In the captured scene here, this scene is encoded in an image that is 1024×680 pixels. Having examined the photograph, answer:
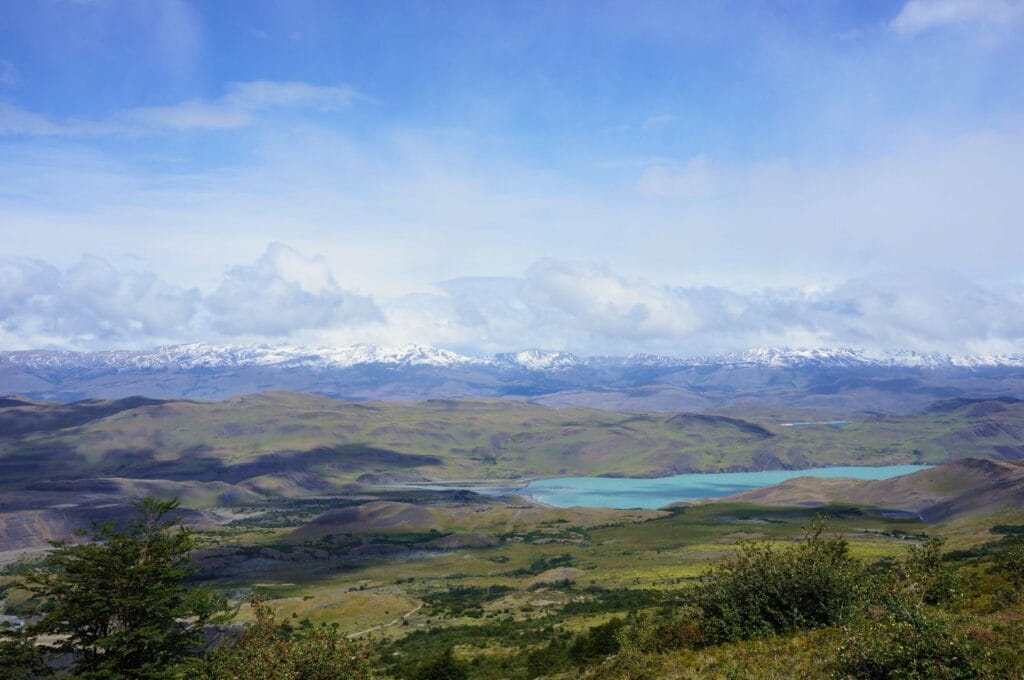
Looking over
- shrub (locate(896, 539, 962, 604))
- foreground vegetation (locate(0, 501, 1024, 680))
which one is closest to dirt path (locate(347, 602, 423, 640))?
foreground vegetation (locate(0, 501, 1024, 680))

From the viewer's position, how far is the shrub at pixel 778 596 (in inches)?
1215

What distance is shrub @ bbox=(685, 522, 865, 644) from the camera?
30859 mm

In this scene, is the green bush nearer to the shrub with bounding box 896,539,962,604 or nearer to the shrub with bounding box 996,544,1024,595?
the shrub with bounding box 996,544,1024,595

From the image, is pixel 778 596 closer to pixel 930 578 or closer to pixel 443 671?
pixel 930 578

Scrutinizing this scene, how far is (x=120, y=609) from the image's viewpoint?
31781 mm

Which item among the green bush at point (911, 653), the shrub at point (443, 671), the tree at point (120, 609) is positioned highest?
the green bush at point (911, 653)

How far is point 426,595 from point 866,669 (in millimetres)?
99808

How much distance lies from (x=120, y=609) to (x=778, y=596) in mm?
28491

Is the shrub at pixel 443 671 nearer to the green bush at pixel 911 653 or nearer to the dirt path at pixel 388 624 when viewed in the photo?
the green bush at pixel 911 653

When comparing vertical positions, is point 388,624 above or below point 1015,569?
below

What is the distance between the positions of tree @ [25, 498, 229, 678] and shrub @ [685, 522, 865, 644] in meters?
22.6

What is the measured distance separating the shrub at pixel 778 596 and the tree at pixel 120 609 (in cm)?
2264

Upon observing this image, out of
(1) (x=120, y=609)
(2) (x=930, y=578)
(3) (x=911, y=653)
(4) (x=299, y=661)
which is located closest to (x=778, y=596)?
(2) (x=930, y=578)

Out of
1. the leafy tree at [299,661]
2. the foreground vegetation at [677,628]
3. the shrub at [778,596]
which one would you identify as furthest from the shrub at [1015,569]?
the leafy tree at [299,661]
